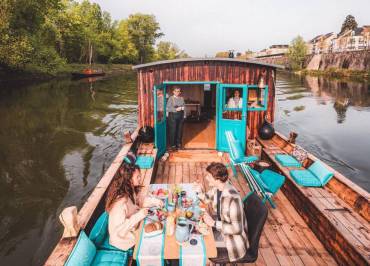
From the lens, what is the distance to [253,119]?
10438 millimetres

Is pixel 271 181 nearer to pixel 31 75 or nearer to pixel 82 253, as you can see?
pixel 82 253

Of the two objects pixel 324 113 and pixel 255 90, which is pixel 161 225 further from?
pixel 324 113

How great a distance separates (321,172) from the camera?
6.70m

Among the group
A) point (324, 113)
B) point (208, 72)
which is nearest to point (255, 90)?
point (208, 72)

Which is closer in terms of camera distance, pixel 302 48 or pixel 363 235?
pixel 363 235

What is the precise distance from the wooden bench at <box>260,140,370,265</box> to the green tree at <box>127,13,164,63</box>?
3392 inches

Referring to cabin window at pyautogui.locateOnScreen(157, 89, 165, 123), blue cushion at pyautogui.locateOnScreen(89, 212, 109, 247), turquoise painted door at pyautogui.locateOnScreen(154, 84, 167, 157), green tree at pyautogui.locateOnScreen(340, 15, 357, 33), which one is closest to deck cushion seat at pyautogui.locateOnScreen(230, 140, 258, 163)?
turquoise painted door at pyautogui.locateOnScreen(154, 84, 167, 157)

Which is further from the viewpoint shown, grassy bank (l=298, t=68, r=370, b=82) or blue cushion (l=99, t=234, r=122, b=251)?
grassy bank (l=298, t=68, r=370, b=82)

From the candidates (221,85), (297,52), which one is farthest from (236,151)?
(297,52)

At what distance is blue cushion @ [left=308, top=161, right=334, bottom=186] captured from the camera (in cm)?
644

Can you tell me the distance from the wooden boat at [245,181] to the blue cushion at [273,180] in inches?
22.8

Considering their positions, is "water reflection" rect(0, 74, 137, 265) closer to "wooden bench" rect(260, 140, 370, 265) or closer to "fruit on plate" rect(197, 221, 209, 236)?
"fruit on plate" rect(197, 221, 209, 236)

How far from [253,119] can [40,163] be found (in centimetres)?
969

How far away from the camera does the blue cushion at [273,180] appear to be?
19.8 feet
